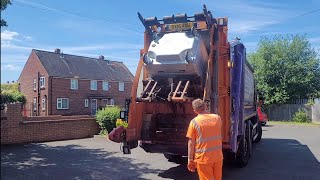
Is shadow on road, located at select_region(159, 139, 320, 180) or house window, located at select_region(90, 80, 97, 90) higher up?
house window, located at select_region(90, 80, 97, 90)

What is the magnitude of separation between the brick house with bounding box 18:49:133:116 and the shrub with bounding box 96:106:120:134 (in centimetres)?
2638

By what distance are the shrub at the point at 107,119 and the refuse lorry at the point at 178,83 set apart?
312 inches

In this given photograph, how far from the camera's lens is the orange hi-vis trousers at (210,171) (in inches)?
221

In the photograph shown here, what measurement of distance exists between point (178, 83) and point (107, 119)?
8.83m

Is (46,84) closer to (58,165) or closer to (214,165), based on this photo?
(58,165)

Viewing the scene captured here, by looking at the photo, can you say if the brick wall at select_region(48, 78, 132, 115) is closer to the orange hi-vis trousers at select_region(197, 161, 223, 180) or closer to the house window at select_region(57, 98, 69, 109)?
the house window at select_region(57, 98, 69, 109)

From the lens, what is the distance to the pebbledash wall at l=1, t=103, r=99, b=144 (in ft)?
Answer: 43.6

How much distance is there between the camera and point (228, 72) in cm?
854

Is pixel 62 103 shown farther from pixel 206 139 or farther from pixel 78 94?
pixel 206 139

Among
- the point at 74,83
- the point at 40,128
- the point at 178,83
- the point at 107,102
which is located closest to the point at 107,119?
the point at 40,128

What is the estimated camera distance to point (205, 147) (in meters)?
5.67

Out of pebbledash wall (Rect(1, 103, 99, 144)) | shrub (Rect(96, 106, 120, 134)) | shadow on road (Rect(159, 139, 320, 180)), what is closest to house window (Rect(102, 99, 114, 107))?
shrub (Rect(96, 106, 120, 134))

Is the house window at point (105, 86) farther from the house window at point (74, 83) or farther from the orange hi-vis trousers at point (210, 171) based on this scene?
the orange hi-vis trousers at point (210, 171)

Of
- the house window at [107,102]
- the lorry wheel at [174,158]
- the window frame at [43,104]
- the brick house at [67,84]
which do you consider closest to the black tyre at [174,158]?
the lorry wheel at [174,158]
